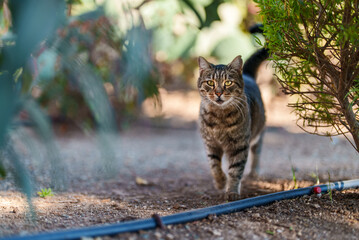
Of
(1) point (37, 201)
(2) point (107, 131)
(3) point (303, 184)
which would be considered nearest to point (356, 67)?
(3) point (303, 184)

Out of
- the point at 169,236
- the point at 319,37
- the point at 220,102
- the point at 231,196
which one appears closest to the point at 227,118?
the point at 220,102

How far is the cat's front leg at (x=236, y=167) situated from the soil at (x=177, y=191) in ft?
0.37

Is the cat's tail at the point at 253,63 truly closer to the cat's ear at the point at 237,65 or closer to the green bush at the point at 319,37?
the cat's ear at the point at 237,65

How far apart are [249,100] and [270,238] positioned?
4.57 ft

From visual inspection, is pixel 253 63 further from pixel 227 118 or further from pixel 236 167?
pixel 236 167

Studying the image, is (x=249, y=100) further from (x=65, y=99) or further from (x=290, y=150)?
(x=65, y=99)

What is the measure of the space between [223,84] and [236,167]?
0.62 meters

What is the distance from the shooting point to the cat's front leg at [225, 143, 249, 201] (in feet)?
8.93

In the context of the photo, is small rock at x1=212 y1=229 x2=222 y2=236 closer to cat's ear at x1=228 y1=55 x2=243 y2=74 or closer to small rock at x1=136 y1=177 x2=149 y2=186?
cat's ear at x1=228 y1=55 x2=243 y2=74

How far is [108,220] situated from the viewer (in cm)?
200

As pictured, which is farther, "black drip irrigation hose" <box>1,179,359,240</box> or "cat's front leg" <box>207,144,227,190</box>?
"cat's front leg" <box>207,144,227,190</box>

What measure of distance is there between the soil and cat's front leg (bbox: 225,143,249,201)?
0.37ft

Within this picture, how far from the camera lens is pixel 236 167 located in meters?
2.76

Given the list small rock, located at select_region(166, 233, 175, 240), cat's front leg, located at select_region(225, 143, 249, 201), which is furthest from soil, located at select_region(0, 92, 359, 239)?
cat's front leg, located at select_region(225, 143, 249, 201)
